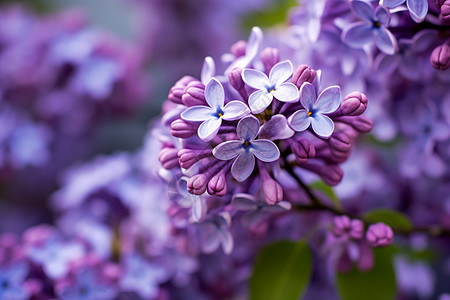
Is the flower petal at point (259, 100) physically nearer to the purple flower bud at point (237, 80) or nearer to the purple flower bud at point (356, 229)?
the purple flower bud at point (237, 80)

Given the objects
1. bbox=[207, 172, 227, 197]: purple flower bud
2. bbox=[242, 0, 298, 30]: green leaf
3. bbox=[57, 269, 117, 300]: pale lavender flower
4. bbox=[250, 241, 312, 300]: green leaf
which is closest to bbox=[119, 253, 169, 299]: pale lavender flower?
bbox=[57, 269, 117, 300]: pale lavender flower

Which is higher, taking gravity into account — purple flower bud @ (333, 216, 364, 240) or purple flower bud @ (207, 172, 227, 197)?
purple flower bud @ (207, 172, 227, 197)

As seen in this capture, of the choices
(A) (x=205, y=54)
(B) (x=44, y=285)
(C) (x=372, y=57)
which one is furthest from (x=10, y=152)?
(C) (x=372, y=57)

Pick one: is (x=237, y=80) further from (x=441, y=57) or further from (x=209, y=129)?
(x=441, y=57)

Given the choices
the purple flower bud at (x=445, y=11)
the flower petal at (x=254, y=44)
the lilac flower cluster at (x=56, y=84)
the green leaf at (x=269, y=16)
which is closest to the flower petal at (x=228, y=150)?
the flower petal at (x=254, y=44)

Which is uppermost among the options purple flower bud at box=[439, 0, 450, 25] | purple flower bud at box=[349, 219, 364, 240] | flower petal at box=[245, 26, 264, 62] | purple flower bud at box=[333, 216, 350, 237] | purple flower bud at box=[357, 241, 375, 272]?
flower petal at box=[245, 26, 264, 62]

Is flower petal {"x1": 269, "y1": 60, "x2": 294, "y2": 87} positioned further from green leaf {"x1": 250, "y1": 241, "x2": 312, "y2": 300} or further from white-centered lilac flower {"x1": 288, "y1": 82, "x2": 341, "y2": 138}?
green leaf {"x1": 250, "y1": 241, "x2": 312, "y2": 300}

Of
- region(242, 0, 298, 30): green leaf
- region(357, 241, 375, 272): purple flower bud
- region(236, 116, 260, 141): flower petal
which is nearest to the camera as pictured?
region(236, 116, 260, 141): flower petal
